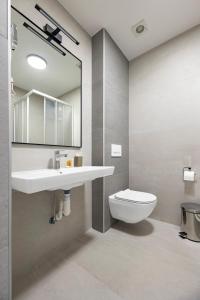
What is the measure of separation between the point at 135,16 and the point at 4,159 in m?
1.98

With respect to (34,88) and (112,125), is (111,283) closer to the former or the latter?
(112,125)

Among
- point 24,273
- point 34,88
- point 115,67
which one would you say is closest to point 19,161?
point 34,88

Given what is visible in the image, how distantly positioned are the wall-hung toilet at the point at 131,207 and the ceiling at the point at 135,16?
2.04 meters

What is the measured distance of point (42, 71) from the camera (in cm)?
127

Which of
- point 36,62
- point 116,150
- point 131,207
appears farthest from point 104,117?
point 131,207

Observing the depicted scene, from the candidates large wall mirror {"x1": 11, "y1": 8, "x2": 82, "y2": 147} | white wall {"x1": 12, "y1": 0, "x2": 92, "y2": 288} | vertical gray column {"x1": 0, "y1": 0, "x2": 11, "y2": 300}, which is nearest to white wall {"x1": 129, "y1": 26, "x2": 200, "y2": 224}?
white wall {"x1": 12, "y1": 0, "x2": 92, "y2": 288}

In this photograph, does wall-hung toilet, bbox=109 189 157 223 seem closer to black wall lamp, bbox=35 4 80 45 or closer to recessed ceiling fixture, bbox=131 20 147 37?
black wall lamp, bbox=35 4 80 45

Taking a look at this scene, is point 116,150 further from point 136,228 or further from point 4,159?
point 4,159

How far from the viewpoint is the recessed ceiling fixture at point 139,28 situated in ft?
5.37

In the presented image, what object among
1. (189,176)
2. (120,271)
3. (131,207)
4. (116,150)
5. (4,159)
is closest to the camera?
(4,159)

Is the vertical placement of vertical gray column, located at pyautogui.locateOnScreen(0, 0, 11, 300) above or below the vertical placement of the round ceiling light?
below

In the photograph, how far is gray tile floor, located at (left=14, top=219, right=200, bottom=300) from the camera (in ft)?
3.02

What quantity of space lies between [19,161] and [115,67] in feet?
5.51

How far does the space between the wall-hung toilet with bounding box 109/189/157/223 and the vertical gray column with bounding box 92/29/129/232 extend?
0.35 ft
